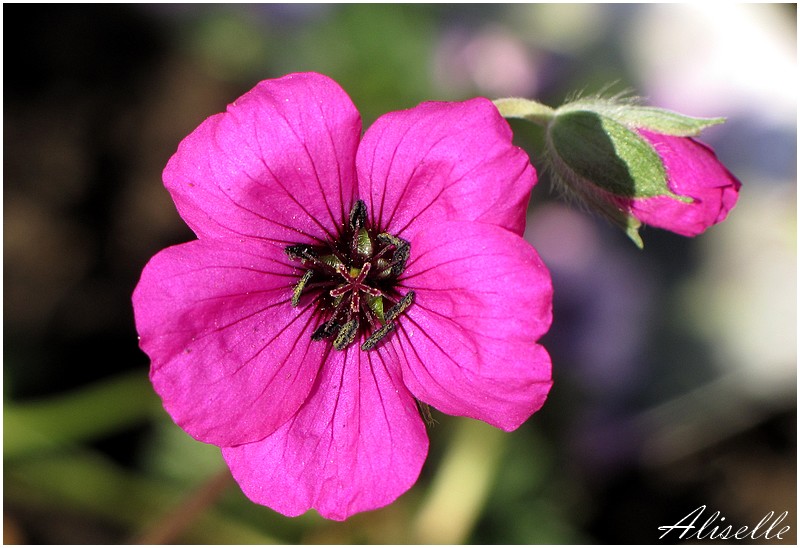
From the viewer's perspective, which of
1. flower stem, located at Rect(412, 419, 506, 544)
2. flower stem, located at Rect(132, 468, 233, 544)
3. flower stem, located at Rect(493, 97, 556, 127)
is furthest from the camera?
flower stem, located at Rect(412, 419, 506, 544)

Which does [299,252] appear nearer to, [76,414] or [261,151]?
[261,151]

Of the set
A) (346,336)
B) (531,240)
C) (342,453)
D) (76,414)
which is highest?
(346,336)

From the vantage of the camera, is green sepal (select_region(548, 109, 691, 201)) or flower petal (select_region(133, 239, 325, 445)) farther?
green sepal (select_region(548, 109, 691, 201))

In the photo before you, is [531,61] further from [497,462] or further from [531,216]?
[497,462]

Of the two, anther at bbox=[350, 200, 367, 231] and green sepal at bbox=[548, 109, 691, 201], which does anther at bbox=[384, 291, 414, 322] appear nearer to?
anther at bbox=[350, 200, 367, 231]

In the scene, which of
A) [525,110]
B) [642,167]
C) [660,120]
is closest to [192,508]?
[525,110]

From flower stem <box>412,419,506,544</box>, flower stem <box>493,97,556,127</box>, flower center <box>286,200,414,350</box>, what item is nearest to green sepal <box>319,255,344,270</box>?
flower center <box>286,200,414,350</box>
